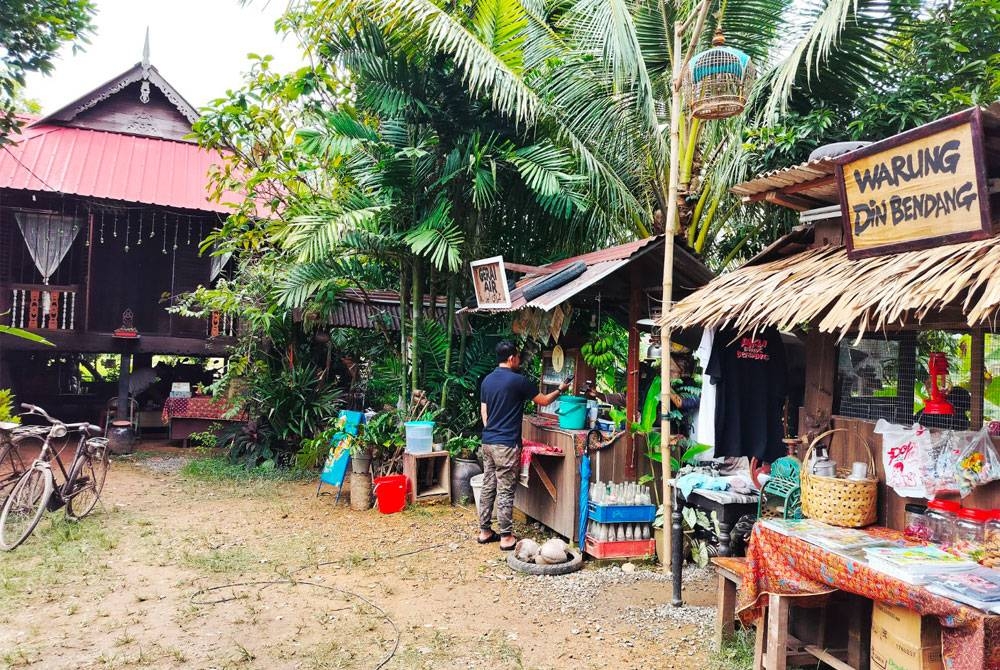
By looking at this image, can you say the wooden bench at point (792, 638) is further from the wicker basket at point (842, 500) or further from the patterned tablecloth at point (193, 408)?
the patterned tablecloth at point (193, 408)

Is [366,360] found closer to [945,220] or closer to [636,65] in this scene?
[636,65]

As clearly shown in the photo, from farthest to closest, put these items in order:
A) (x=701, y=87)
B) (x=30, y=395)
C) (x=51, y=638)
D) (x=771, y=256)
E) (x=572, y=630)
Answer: (x=30, y=395) < (x=701, y=87) < (x=771, y=256) < (x=572, y=630) < (x=51, y=638)

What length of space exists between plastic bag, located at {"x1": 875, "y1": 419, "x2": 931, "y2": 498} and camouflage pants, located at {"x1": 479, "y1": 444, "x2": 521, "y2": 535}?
10.4 feet

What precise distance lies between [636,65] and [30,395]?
503 inches

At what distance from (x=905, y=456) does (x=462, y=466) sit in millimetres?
5190

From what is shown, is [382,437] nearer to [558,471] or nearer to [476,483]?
[476,483]

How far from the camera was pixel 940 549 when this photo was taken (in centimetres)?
360

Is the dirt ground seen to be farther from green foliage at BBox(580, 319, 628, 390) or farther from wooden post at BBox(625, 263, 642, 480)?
green foliage at BBox(580, 319, 628, 390)

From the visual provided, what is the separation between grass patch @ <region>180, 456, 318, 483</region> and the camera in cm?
963

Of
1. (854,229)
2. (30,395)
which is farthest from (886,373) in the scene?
(30,395)

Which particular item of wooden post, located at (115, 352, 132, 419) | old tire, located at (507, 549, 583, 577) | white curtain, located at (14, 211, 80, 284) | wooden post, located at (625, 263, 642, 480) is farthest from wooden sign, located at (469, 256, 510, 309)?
white curtain, located at (14, 211, 80, 284)

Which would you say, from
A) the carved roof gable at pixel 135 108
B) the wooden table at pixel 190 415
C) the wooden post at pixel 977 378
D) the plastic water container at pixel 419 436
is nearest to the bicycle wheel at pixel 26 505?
the plastic water container at pixel 419 436

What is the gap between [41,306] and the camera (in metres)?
11.8

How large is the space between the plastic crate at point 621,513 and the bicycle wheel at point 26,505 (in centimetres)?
483
